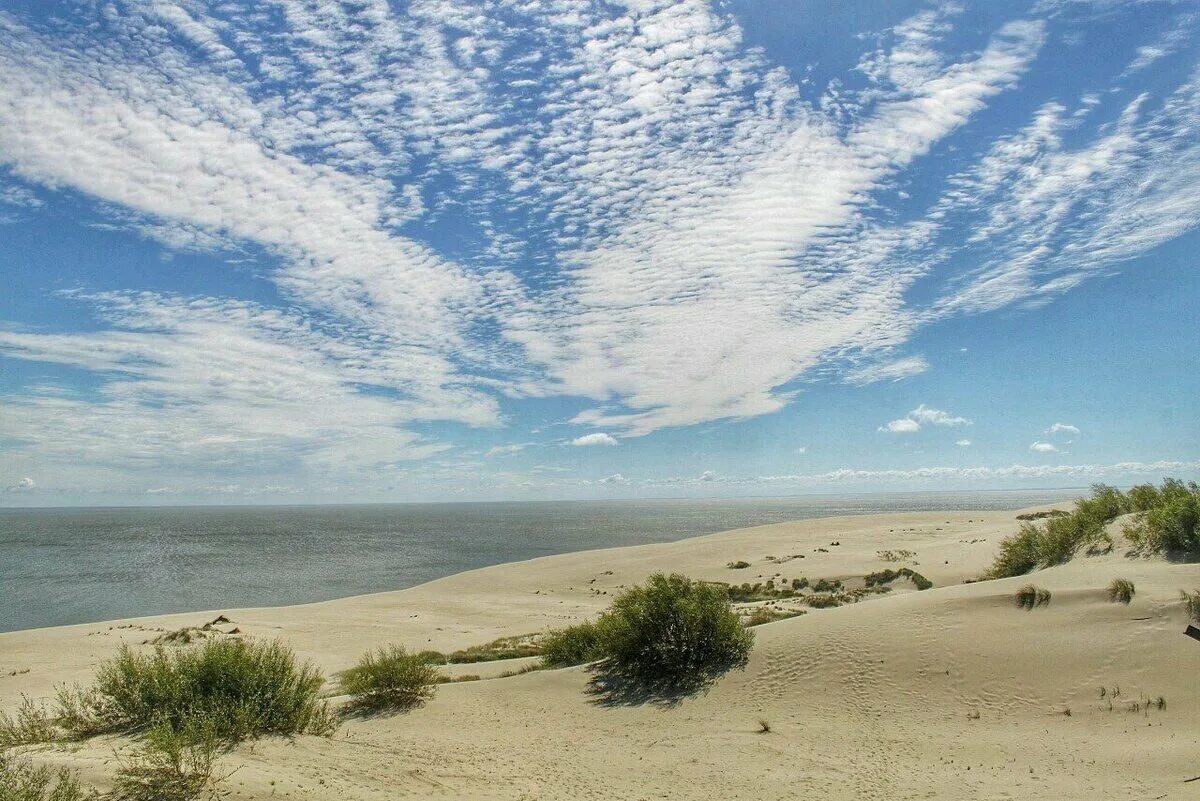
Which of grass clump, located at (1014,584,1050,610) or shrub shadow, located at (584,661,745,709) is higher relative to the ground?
grass clump, located at (1014,584,1050,610)

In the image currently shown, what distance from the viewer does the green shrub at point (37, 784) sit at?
602 centimetres

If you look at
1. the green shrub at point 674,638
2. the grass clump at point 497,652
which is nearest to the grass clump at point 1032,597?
the green shrub at point 674,638

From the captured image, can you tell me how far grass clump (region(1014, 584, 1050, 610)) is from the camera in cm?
1224

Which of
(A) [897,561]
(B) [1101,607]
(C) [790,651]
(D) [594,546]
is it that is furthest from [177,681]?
(D) [594,546]

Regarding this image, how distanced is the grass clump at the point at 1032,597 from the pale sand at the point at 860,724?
0.62ft

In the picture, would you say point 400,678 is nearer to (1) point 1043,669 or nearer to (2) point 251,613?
(1) point 1043,669

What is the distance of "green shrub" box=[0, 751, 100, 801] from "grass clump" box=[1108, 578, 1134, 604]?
1566 cm

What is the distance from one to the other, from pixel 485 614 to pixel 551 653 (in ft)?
46.9

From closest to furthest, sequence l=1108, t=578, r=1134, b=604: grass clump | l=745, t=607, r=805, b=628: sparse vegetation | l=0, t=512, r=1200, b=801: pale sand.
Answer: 1. l=0, t=512, r=1200, b=801: pale sand
2. l=1108, t=578, r=1134, b=604: grass clump
3. l=745, t=607, r=805, b=628: sparse vegetation

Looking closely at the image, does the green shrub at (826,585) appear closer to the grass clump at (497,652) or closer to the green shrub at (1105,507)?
the green shrub at (1105,507)

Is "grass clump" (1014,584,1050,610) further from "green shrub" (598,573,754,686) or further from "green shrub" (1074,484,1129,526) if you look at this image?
"green shrub" (1074,484,1129,526)

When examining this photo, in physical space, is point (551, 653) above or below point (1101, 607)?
below

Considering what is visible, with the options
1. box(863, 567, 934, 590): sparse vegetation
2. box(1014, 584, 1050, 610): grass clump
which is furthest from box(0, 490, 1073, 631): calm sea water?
box(1014, 584, 1050, 610): grass clump

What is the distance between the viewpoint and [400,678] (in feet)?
40.1
